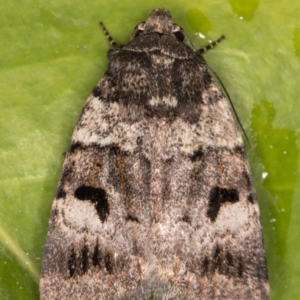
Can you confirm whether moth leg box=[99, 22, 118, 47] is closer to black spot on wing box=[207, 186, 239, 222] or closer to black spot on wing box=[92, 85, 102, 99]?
black spot on wing box=[92, 85, 102, 99]

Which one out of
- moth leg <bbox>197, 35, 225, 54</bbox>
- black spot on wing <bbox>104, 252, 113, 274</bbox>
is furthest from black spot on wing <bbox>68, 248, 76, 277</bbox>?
moth leg <bbox>197, 35, 225, 54</bbox>

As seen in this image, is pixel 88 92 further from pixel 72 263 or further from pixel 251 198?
pixel 251 198

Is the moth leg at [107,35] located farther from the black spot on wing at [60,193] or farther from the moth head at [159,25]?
the black spot on wing at [60,193]

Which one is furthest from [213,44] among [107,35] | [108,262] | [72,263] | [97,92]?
[72,263]

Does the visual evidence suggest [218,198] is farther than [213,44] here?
No

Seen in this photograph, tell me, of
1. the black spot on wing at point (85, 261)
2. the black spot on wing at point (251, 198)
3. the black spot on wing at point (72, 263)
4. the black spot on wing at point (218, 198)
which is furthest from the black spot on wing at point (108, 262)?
the black spot on wing at point (251, 198)

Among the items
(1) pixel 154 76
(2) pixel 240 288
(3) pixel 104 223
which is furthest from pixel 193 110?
(2) pixel 240 288

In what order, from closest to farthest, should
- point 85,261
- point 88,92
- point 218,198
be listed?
point 85,261 → point 218,198 → point 88,92
